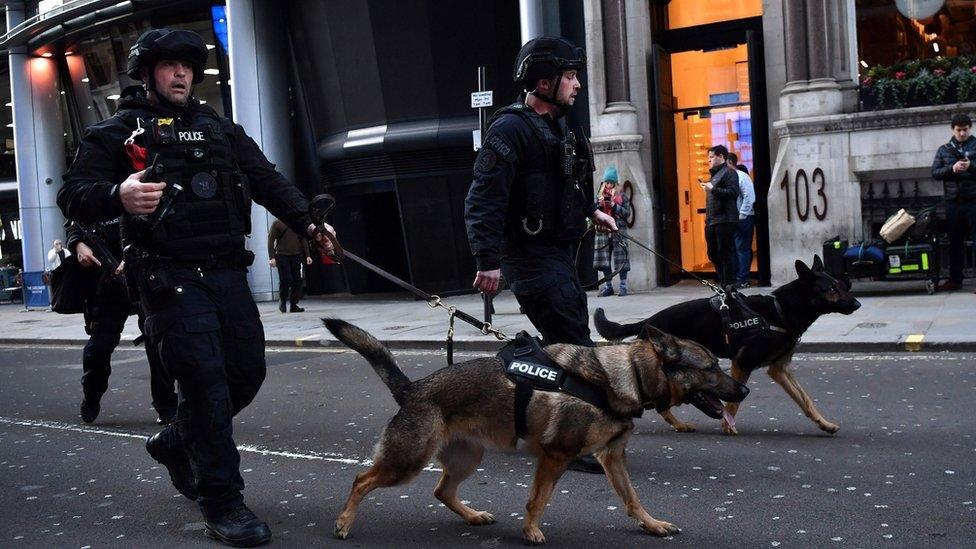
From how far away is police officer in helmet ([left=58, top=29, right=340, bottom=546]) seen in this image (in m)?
4.56

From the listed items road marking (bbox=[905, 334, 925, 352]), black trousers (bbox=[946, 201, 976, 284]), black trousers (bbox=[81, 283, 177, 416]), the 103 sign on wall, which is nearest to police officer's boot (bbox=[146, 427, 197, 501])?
black trousers (bbox=[81, 283, 177, 416])

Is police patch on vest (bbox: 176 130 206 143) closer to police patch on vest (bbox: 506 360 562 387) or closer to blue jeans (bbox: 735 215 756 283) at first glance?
police patch on vest (bbox: 506 360 562 387)

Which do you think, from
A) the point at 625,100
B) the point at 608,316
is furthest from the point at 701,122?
the point at 608,316

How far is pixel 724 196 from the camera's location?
14633 millimetres

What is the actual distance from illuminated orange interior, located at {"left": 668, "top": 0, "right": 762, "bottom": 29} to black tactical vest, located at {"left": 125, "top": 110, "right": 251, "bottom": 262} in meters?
13.7

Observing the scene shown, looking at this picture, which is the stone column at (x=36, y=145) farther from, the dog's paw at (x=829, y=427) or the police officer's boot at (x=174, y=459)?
the dog's paw at (x=829, y=427)

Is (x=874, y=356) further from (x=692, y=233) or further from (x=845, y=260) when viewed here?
(x=692, y=233)

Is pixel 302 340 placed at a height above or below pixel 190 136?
below

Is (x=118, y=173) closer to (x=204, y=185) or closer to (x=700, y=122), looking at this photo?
(x=204, y=185)

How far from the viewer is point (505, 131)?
547cm

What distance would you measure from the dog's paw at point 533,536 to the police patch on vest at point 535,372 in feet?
2.15

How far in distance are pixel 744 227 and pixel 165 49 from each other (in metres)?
11.8

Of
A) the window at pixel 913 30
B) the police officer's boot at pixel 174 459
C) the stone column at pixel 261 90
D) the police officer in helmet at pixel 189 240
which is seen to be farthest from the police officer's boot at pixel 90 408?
the stone column at pixel 261 90

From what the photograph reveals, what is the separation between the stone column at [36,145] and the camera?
92.6 ft
